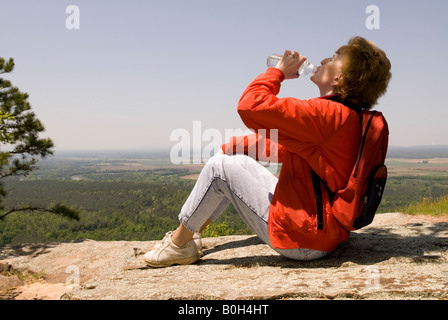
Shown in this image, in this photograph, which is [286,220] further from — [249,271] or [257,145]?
[257,145]

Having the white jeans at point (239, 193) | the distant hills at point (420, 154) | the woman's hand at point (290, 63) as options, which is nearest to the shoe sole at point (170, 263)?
the white jeans at point (239, 193)

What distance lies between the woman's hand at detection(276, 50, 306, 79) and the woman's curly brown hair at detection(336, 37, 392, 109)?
0.26 meters

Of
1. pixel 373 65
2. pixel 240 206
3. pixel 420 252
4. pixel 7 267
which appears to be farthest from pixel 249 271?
pixel 7 267

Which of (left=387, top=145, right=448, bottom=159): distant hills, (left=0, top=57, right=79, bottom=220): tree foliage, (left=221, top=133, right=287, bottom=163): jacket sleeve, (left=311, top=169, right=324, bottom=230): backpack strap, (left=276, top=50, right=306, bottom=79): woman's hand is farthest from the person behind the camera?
(left=387, top=145, right=448, bottom=159): distant hills

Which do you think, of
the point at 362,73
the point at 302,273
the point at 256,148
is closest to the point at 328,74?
the point at 362,73

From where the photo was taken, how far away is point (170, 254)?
2.30m

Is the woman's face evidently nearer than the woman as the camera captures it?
No

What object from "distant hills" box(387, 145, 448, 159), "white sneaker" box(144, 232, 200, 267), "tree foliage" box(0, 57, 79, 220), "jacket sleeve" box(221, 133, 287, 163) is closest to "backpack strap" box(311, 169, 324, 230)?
"jacket sleeve" box(221, 133, 287, 163)

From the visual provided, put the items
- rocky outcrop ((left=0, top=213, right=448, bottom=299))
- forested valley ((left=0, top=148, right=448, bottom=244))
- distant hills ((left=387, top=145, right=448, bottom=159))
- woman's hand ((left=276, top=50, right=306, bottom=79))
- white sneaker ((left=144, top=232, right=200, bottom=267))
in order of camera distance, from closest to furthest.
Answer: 1. rocky outcrop ((left=0, top=213, right=448, bottom=299))
2. woman's hand ((left=276, top=50, right=306, bottom=79))
3. white sneaker ((left=144, top=232, right=200, bottom=267))
4. forested valley ((left=0, top=148, right=448, bottom=244))
5. distant hills ((left=387, top=145, right=448, bottom=159))

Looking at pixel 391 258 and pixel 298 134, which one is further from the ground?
pixel 298 134

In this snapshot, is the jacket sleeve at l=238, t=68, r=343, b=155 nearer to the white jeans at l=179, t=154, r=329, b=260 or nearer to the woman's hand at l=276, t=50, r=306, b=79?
the woman's hand at l=276, t=50, r=306, b=79

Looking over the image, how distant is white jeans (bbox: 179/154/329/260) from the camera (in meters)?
1.99

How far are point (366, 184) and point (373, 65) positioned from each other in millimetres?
633
